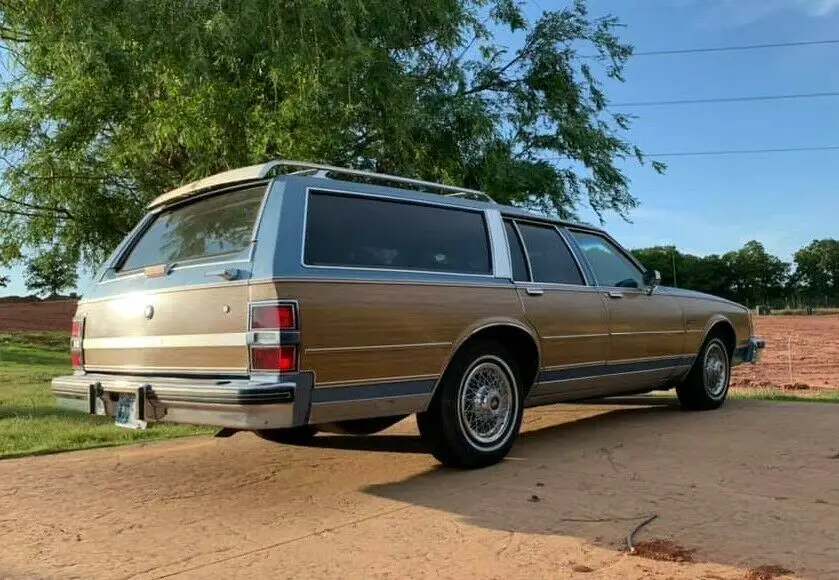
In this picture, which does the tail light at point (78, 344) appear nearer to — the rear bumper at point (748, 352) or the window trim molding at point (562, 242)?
the window trim molding at point (562, 242)

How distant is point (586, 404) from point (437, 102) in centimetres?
470

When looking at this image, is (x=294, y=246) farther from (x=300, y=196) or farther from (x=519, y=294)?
(x=519, y=294)

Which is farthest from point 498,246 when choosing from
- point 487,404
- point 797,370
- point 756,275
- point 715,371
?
point 756,275

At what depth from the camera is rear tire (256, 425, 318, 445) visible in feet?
19.2

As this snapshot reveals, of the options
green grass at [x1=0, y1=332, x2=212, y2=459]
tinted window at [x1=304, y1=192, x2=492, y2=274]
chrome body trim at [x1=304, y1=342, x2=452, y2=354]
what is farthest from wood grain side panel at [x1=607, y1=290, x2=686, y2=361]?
green grass at [x1=0, y1=332, x2=212, y2=459]

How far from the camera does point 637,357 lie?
677cm

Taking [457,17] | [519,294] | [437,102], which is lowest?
[519,294]

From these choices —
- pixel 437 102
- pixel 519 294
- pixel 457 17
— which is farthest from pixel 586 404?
pixel 457 17

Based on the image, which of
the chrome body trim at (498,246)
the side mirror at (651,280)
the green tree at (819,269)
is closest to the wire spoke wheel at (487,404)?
the chrome body trim at (498,246)

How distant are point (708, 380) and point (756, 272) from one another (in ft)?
436

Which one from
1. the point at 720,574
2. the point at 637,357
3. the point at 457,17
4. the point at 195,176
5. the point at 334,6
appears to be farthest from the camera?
the point at 457,17

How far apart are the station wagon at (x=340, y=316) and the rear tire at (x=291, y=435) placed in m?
0.02

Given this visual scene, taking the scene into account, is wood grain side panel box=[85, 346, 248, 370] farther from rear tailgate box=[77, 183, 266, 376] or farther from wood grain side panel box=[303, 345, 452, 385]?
wood grain side panel box=[303, 345, 452, 385]

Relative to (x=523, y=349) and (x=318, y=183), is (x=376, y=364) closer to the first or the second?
(x=318, y=183)
